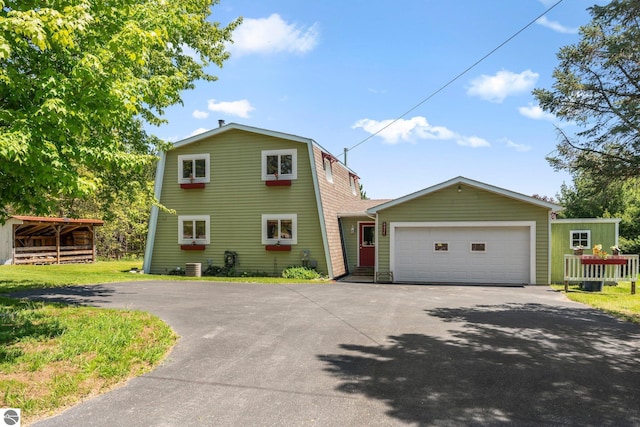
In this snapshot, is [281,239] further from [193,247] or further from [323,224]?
[193,247]

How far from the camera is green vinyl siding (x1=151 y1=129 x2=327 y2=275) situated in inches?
652

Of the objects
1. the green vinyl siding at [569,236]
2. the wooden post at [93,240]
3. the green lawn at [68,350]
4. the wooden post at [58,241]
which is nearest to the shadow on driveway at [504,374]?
Result: the green lawn at [68,350]

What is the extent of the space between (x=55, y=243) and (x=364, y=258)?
20.0 metres

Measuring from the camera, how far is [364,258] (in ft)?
59.7

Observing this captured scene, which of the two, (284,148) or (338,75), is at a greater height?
(338,75)

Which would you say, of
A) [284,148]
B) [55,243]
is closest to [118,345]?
[284,148]

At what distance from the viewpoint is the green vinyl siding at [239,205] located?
16.6 metres

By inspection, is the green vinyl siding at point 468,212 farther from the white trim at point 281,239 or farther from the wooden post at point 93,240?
the wooden post at point 93,240

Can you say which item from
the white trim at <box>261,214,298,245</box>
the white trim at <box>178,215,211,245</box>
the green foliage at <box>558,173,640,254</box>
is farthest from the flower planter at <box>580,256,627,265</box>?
the white trim at <box>178,215,211,245</box>

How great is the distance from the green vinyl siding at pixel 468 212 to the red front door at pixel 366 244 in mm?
2525

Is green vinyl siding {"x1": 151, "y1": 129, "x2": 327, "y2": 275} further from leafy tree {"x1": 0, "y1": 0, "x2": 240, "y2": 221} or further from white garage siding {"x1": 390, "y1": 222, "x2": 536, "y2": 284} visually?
leafy tree {"x1": 0, "y1": 0, "x2": 240, "y2": 221}

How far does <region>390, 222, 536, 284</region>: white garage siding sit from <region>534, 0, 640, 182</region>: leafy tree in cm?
517

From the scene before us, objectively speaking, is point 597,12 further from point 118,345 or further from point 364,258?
point 364,258

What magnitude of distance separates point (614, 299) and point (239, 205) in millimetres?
13756
